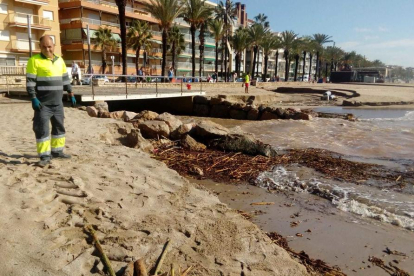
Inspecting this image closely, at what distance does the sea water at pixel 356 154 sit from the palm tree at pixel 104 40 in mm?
34049

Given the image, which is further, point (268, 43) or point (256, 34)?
point (268, 43)

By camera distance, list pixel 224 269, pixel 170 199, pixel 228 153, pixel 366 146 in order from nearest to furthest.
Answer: pixel 224 269, pixel 170 199, pixel 228 153, pixel 366 146

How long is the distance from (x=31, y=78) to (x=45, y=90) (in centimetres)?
24

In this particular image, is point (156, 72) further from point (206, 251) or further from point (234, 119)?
point (206, 251)

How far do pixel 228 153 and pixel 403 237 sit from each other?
428 centimetres

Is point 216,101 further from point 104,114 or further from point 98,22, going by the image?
point 98,22

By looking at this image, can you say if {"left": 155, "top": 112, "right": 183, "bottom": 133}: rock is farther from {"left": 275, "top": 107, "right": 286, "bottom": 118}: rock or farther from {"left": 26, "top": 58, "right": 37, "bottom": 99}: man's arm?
{"left": 275, "top": 107, "right": 286, "bottom": 118}: rock

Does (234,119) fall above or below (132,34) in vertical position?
below

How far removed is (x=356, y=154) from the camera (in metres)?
9.66

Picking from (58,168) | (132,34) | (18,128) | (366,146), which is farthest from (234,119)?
(132,34)

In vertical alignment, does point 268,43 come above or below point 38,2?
below

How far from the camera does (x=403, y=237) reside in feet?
14.1

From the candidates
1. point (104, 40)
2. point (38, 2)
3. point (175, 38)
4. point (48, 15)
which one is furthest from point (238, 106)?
point (175, 38)

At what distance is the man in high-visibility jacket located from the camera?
15.4 ft
